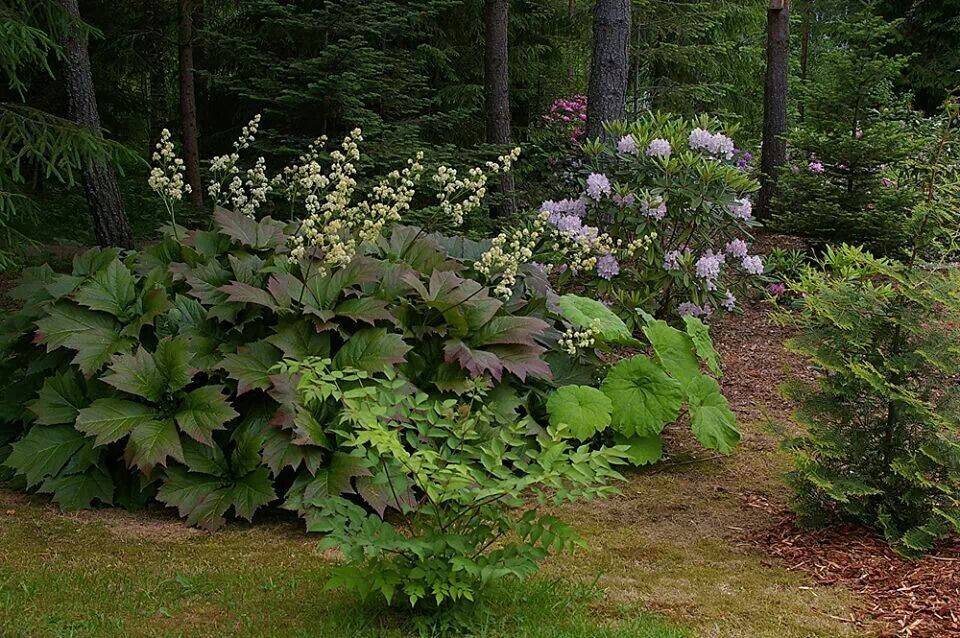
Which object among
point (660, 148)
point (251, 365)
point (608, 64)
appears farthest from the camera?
point (608, 64)

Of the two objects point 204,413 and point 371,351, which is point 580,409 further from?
point 204,413

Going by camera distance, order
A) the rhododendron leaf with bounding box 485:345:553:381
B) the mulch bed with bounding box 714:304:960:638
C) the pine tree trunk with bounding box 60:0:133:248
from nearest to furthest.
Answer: the mulch bed with bounding box 714:304:960:638, the rhododendron leaf with bounding box 485:345:553:381, the pine tree trunk with bounding box 60:0:133:248

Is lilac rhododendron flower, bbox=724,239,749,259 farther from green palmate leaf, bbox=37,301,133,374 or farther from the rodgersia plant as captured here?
green palmate leaf, bbox=37,301,133,374

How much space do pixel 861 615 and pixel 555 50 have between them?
1113 centimetres

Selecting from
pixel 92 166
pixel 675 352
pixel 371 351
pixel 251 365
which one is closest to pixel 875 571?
pixel 675 352

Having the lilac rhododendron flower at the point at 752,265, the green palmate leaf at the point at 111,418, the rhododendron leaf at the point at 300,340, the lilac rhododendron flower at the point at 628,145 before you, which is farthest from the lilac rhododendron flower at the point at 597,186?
the green palmate leaf at the point at 111,418

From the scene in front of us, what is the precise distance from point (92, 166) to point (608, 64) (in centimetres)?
453

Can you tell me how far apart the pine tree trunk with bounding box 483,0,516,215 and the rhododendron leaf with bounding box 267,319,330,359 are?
597 cm

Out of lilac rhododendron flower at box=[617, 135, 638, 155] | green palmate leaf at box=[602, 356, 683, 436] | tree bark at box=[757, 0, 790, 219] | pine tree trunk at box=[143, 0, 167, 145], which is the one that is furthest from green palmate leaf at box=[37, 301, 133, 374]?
tree bark at box=[757, 0, 790, 219]

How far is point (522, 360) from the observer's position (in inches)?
181

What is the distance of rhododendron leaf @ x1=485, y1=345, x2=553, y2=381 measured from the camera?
4.52 m

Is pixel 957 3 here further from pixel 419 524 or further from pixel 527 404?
pixel 419 524

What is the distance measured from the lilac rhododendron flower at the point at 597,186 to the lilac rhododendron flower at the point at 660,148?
38 centimetres

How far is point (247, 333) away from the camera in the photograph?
178 inches
